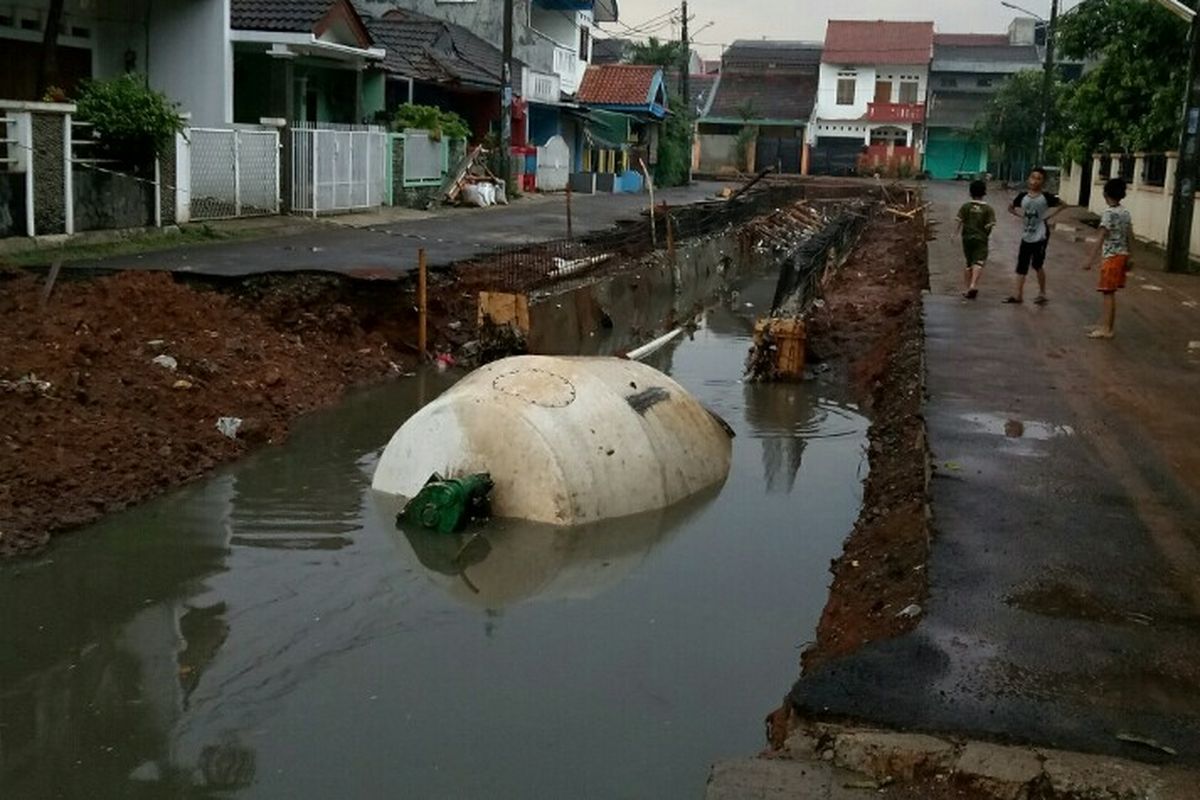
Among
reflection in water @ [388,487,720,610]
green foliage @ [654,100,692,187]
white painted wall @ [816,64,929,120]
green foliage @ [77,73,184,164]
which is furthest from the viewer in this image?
white painted wall @ [816,64,929,120]

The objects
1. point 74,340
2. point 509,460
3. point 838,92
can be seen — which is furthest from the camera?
point 838,92

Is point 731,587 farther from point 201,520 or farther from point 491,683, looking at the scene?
point 201,520

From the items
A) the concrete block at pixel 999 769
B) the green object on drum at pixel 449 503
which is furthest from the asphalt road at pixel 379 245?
the concrete block at pixel 999 769

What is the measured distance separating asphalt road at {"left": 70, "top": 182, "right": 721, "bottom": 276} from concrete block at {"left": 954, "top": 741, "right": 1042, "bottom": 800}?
12.0 meters

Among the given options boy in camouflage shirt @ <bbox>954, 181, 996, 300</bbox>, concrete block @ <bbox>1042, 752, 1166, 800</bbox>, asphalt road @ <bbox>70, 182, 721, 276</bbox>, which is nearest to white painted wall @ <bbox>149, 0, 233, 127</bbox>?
asphalt road @ <bbox>70, 182, 721, 276</bbox>

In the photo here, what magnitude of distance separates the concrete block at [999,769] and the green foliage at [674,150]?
48.1 meters

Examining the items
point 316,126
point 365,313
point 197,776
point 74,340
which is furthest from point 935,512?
point 316,126

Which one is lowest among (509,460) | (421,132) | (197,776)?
(197,776)

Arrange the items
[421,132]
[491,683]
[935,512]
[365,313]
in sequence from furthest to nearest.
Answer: [421,132], [365,313], [935,512], [491,683]

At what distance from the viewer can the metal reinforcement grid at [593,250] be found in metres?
17.6

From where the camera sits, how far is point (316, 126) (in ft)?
84.1

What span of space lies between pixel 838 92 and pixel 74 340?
62.5 m

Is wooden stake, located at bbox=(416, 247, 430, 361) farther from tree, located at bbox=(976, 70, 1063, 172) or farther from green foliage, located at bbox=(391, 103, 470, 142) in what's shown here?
tree, located at bbox=(976, 70, 1063, 172)

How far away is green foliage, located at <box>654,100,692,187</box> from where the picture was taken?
174 ft
